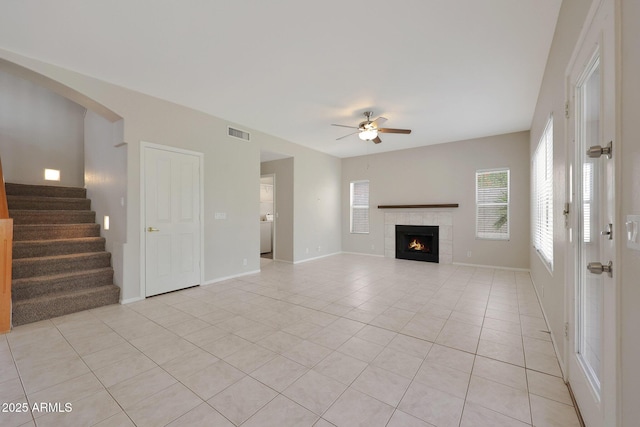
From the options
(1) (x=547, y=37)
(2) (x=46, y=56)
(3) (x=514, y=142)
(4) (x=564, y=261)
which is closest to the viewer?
(4) (x=564, y=261)

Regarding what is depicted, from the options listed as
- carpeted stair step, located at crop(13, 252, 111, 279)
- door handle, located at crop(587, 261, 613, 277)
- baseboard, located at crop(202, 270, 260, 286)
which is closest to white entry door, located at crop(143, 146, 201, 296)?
baseboard, located at crop(202, 270, 260, 286)

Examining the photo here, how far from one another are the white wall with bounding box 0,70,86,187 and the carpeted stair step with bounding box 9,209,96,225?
161 centimetres

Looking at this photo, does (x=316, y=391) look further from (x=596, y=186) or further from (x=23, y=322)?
(x=23, y=322)

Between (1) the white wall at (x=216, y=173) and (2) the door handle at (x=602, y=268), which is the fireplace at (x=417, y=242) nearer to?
(1) the white wall at (x=216, y=173)

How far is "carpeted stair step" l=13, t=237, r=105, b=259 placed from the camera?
11.5 feet

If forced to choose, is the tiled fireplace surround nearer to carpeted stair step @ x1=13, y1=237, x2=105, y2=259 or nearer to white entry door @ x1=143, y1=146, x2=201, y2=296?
white entry door @ x1=143, y1=146, x2=201, y2=296

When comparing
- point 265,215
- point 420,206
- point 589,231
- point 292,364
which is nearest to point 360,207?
point 420,206

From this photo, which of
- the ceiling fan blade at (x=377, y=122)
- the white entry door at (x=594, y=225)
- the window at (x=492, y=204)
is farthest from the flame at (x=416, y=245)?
the white entry door at (x=594, y=225)

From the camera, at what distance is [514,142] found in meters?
5.62

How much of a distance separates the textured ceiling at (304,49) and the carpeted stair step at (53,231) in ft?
7.86

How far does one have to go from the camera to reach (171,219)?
413 centimetres

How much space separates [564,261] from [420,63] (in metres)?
2.46

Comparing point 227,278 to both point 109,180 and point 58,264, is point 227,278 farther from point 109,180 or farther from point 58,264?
point 109,180

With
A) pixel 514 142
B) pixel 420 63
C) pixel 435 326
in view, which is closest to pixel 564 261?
pixel 435 326
